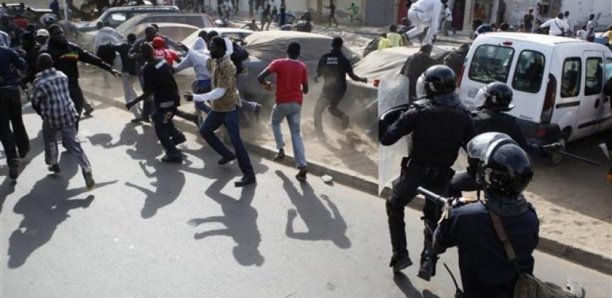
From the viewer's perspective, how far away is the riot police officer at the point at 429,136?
3.60m

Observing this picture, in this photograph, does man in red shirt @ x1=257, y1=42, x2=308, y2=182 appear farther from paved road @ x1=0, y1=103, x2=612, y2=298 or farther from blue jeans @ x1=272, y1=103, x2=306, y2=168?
paved road @ x1=0, y1=103, x2=612, y2=298

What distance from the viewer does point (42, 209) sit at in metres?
5.50

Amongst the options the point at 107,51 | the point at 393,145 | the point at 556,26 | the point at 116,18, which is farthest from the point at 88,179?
the point at 556,26

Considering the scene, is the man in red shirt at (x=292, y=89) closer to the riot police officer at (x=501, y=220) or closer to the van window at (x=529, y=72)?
the van window at (x=529, y=72)

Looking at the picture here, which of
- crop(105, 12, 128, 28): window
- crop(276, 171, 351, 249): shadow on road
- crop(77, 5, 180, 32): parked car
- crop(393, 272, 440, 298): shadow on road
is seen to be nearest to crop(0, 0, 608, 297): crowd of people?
crop(393, 272, 440, 298): shadow on road

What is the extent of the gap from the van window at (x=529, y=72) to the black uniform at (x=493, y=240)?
4.75 metres

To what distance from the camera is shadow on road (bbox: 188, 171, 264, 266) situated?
4.60 metres

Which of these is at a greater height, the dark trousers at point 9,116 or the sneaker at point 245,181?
the dark trousers at point 9,116

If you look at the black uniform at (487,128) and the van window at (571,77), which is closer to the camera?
the black uniform at (487,128)

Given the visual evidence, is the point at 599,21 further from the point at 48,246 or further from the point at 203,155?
the point at 48,246

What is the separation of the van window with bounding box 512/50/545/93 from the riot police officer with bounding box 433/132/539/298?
15.3 ft

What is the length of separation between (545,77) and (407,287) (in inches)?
148

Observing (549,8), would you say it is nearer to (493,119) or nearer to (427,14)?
(427,14)

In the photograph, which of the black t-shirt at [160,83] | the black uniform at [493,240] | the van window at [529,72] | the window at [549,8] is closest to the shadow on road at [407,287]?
the black uniform at [493,240]
